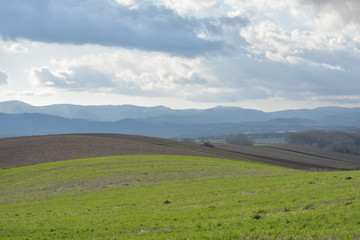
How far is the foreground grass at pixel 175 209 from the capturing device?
45.8ft

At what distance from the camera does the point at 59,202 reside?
93.1ft

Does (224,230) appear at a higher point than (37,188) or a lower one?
higher

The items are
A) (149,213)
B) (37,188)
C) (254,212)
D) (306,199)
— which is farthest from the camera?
(37,188)

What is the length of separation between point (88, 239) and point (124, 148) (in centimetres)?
5684

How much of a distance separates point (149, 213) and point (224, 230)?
21.7 ft

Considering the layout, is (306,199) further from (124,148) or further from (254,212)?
(124,148)

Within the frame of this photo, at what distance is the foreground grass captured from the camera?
45.8 ft

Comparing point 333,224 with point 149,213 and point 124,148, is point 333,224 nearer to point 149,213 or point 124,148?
point 149,213

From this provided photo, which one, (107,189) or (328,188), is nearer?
(328,188)

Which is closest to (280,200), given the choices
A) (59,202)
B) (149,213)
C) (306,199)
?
(306,199)

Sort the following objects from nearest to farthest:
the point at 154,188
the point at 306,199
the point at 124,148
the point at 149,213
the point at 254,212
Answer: the point at 254,212 → the point at 306,199 → the point at 149,213 → the point at 154,188 → the point at 124,148

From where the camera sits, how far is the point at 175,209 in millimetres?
20359

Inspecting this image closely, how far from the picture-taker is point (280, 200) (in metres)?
19.3

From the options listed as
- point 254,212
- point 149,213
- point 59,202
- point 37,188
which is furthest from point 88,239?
point 37,188
